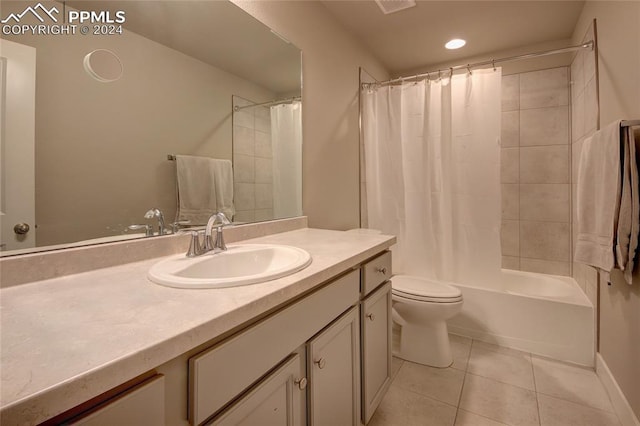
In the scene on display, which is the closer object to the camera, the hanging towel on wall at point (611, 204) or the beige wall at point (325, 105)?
the hanging towel on wall at point (611, 204)

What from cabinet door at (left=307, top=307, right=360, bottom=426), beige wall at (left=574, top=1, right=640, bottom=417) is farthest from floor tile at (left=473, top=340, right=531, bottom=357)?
cabinet door at (left=307, top=307, right=360, bottom=426)

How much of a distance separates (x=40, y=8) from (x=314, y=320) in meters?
1.16

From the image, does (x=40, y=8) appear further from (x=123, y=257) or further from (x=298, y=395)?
(x=298, y=395)

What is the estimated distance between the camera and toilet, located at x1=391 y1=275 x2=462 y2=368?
181cm

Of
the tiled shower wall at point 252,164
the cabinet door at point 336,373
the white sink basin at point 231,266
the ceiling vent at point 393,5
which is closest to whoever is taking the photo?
the white sink basin at point 231,266

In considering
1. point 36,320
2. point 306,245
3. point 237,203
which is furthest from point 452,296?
point 36,320

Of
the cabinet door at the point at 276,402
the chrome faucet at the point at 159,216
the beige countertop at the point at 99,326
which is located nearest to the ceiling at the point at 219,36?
the chrome faucet at the point at 159,216

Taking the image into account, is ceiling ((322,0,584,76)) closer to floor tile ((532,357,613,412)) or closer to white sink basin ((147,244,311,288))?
white sink basin ((147,244,311,288))

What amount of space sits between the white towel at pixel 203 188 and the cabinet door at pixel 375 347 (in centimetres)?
76

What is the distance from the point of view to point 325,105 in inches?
81.4

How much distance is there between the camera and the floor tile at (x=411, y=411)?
1.43 m

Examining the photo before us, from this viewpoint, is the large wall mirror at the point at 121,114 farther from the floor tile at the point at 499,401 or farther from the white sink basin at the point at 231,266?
the floor tile at the point at 499,401

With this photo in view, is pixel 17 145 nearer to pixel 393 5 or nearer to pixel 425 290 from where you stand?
pixel 425 290

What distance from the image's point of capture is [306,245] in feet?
4.16
